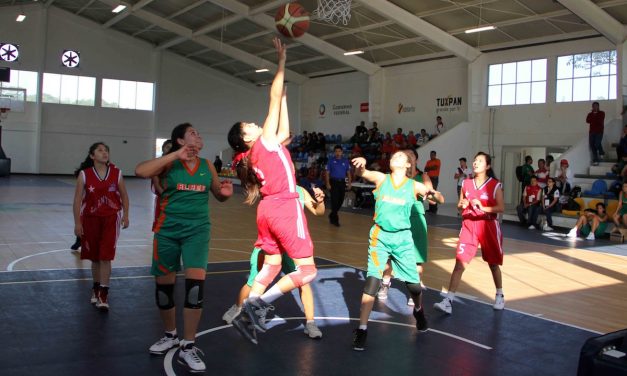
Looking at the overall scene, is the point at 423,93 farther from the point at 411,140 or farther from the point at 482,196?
the point at 482,196

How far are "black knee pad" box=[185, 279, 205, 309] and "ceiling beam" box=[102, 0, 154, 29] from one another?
22.3m

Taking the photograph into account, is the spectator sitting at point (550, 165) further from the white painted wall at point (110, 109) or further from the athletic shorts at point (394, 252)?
the white painted wall at point (110, 109)

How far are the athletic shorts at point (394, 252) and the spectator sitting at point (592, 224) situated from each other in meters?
9.80

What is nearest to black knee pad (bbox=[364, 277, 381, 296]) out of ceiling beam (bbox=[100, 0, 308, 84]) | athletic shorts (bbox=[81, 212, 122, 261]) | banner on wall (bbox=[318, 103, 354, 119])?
athletic shorts (bbox=[81, 212, 122, 261])

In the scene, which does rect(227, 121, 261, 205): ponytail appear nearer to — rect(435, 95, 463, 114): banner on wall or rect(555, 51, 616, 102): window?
rect(555, 51, 616, 102): window

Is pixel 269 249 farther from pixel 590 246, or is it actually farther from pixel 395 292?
pixel 590 246

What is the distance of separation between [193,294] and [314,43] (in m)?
21.5

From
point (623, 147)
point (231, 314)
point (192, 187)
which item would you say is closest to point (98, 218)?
point (231, 314)

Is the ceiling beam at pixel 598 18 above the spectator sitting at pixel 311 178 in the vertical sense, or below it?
above

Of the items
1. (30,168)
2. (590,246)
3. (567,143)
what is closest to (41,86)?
(30,168)

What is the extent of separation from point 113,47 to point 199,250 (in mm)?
29202

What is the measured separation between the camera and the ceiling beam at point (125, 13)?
975 inches

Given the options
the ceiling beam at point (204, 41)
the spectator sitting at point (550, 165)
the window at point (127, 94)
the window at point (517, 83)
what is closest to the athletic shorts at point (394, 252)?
the spectator sitting at point (550, 165)

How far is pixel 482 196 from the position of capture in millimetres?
6184
